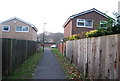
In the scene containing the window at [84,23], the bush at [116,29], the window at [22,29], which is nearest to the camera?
the bush at [116,29]

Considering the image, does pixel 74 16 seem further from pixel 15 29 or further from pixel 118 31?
pixel 118 31

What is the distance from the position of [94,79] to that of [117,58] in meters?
2.08

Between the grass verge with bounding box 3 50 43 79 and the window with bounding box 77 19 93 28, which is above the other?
the window with bounding box 77 19 93 28

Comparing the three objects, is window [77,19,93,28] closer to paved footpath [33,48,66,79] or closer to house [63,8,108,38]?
house [63,8,108,38]

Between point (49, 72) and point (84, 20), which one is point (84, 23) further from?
point (49, 72)

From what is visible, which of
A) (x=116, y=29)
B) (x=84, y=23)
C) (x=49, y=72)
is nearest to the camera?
(x=116, y=29)

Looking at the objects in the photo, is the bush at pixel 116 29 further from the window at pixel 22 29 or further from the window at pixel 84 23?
the window at pixel 22 29

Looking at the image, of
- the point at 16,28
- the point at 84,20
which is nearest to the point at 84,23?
the point at 84,20

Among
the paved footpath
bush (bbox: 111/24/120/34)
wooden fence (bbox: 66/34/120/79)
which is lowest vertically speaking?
the paved footpath

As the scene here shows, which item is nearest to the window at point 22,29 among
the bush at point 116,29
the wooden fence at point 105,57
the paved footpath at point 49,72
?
the paved footpath at point 49,72

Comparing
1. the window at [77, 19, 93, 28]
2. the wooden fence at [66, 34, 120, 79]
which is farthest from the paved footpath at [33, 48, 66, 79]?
the window at [77, 19, 93, 28]

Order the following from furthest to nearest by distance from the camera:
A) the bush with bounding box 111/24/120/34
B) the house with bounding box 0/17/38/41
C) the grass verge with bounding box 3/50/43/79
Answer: the house with bounding box 0/17/38/41, the grass verge with bounding box 3/50/43/79, the bush with bounding box 111/24/120/34

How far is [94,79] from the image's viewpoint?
5742 millimetres

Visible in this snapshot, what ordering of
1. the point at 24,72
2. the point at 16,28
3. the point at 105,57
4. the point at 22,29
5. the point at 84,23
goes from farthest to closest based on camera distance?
the point at 22,29 → the point at 16,28 → the point at 84,23 → the point at 24,72 → the point at 105,57
